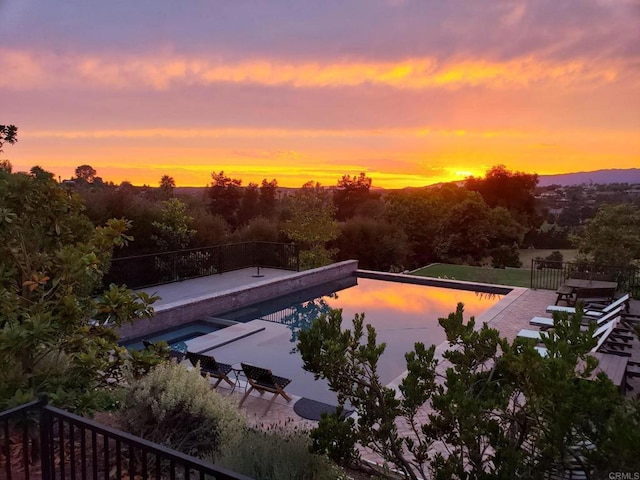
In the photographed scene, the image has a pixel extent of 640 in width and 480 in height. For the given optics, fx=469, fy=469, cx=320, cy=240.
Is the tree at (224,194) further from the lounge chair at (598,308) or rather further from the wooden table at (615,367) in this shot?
the wooden table at (615,367)

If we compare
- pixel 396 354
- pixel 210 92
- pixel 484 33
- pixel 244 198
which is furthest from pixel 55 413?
pixel 244 198

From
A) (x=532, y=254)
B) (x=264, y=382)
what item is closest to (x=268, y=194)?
(x=532, y=254)

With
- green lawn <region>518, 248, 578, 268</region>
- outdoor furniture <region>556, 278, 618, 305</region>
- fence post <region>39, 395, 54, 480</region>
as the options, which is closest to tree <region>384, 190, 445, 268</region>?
green lawn <region>518, 248, 578, 268</region>

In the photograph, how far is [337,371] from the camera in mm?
2941

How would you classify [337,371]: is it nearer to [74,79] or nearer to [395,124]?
[74,79]

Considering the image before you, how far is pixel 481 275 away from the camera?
54.4 ft

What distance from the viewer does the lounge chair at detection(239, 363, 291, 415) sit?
19.6ft

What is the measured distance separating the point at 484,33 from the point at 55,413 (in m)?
10.6

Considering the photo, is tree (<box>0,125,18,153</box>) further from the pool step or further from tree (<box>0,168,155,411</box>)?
the pool step

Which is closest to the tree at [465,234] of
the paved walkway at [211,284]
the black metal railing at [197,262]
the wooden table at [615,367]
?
the black metal railing at [197,262]

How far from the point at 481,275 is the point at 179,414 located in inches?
559

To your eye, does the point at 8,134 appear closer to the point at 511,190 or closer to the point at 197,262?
the point at 197,262

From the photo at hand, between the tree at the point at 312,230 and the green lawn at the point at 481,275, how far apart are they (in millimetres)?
3525

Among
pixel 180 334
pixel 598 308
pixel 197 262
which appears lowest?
pixel 180 334
